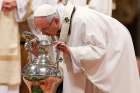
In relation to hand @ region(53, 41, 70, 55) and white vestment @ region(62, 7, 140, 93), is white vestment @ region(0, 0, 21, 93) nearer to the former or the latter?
white vestment @ region(62, 7, 140, 93)

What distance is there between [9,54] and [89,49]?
113 centimetres

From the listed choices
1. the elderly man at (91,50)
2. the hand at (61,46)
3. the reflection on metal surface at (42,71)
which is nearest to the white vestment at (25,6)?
the elderly man at (91,50)

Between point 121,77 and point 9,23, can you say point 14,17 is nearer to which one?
point 9,23

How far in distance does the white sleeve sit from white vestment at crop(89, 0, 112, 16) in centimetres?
100

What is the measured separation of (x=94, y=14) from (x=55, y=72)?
1.70 ft

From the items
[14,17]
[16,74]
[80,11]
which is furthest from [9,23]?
[80,11]

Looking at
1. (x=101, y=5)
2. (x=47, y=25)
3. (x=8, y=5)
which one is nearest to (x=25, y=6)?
(x=8, y=5)

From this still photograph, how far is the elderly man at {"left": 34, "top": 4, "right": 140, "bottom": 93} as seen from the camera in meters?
4.12

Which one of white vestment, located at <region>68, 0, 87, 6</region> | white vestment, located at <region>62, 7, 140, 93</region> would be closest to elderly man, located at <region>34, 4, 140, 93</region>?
white vestment, located at <region>62, 7, 140, 93</region>

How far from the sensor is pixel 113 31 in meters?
4.30

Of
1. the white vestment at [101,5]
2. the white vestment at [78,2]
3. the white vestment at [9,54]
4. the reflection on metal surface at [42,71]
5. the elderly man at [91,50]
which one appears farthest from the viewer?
the white vestment at [101,5]

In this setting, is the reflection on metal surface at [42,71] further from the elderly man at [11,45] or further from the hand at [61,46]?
the elderly man at [11,45]

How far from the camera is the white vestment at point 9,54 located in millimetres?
5043

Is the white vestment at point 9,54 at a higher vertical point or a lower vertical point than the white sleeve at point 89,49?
lower
